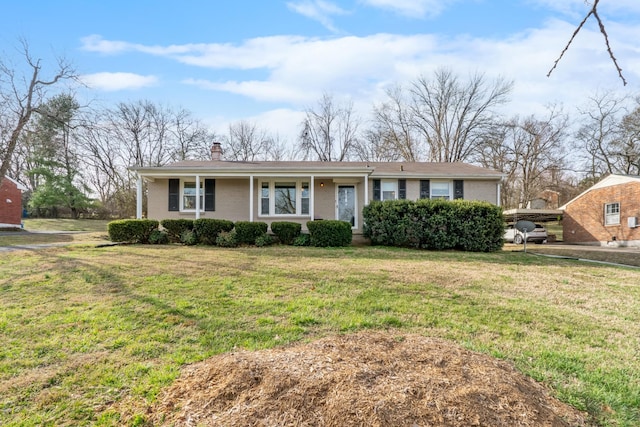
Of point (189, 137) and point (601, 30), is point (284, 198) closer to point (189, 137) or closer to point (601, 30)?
point (601, 30)

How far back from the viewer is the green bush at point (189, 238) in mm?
11109

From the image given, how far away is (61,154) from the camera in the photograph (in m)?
27.3

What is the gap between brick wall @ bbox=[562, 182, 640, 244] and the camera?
15.6m

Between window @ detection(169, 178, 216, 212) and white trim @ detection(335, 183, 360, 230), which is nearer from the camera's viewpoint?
window @ detection(169, 178, 216, 212)

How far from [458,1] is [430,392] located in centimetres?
404

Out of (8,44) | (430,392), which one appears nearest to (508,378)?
(430,392)

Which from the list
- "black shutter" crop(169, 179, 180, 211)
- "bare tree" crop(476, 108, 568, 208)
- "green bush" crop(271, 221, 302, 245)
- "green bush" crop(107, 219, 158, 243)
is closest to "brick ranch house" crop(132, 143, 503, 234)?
"black shutter" crop(169, 179, 180, 211)

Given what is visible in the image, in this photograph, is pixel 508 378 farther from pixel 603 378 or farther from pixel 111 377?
pixel 111 377

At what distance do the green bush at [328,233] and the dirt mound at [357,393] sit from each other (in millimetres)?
8419

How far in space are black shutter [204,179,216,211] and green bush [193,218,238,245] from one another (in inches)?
94.3

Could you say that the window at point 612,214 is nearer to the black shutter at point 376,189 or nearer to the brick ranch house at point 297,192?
the brick ranch house at point 297,192

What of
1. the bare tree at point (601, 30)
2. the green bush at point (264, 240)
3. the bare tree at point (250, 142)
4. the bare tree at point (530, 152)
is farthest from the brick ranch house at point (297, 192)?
the bare tree at point (250, 142)

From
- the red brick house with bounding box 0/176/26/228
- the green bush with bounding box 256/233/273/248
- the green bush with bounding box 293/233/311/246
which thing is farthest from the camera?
the red brick house with bounding box 0/176/26/228

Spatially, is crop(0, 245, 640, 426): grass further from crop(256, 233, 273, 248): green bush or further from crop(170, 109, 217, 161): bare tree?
crop(170, 109, 217, 161): bare tree
